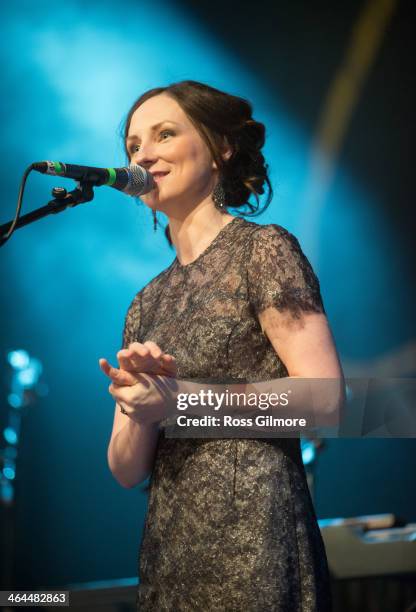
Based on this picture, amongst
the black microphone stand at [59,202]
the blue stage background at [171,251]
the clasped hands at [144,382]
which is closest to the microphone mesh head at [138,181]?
the black microphone stand at [59,202]

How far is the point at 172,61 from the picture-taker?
4.35 metres

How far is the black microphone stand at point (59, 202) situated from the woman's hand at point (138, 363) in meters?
0.38

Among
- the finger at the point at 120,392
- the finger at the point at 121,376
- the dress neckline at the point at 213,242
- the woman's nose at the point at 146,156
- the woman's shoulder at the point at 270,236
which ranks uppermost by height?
the woman's nose at the point at 146,156

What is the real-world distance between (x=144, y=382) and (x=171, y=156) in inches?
24.8

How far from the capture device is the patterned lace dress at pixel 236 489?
1.26 metres

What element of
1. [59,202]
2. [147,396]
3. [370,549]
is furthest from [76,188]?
[370,549]

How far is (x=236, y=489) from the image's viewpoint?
4.28 ft

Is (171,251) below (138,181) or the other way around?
the other way around

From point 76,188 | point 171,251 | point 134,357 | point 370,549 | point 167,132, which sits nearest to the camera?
point 134,357

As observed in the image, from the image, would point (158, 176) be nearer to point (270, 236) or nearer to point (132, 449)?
point (270, 236)

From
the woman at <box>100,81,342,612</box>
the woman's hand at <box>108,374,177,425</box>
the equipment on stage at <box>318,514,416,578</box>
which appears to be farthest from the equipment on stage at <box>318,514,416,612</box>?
the woman's hand at <box>108,374,177,425</box>

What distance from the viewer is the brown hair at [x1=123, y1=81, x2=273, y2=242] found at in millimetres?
1660

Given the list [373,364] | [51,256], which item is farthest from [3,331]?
[373,364]

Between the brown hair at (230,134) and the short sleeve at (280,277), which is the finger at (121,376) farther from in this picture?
the brown hair at (230,134)
